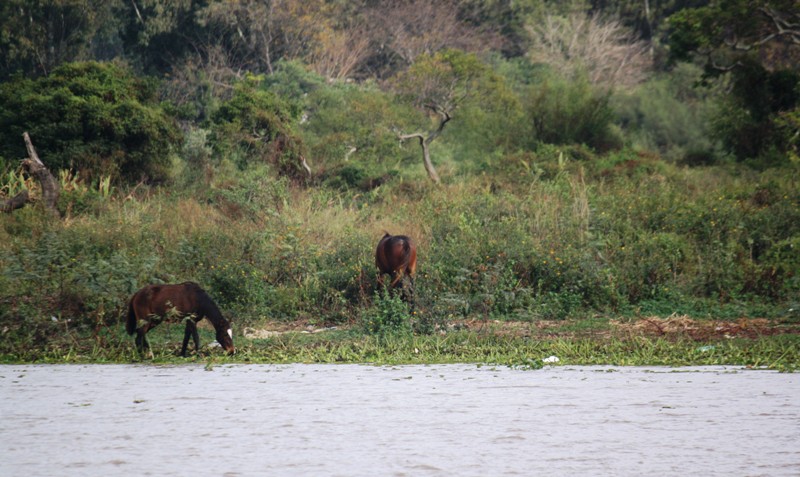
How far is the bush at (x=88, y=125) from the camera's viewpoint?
20500mm

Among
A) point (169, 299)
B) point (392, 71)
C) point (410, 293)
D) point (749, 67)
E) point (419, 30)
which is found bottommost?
point (392, 71)

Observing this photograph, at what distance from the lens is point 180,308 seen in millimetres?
9664

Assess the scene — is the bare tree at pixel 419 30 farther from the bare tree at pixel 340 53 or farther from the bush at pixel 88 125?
the bush at pixel 88 125

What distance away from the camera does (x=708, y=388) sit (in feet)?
25.1

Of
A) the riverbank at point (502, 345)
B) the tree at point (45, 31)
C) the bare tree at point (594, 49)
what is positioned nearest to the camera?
the riverbank at point (502, 345)

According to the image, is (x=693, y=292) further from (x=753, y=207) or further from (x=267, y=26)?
(x=267, y=26)

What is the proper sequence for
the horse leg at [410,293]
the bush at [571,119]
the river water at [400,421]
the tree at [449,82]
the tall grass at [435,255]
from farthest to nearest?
the tree at [449,82] → the bush at [571,119] → the horse leg at [410,293] → the tall grass at [435,255] → the river water at [400,421]

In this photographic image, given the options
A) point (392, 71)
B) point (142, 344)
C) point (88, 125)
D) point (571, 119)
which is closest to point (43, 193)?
point (88, 125)

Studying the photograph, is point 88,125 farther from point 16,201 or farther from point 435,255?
point 435,255

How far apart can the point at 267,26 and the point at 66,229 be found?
100ft

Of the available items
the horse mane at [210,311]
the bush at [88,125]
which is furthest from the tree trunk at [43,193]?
the horse mane at [210,311]

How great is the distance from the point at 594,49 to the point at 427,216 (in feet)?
104

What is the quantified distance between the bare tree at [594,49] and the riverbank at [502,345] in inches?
1290

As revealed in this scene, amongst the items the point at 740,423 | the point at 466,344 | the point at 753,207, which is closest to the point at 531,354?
the point at 466,344
